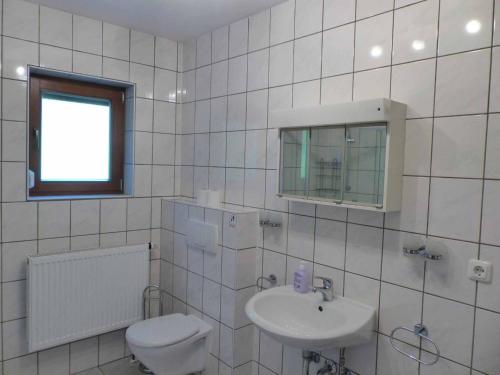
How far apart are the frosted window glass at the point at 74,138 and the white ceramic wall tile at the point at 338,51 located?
1597 millimetres

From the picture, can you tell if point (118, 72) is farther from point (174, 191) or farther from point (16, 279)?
point (16, 279)

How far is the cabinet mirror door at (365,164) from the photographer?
4.90 feet

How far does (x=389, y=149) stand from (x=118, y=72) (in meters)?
1.90

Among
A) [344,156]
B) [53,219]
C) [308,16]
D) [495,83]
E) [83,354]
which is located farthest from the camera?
[83,354]

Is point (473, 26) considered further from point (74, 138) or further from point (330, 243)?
point (74, 138)

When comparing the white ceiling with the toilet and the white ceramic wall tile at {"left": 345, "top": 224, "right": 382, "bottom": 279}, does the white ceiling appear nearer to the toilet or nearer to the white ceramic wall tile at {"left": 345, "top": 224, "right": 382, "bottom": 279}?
the white ceramic wall tile at {"left": 345, "top": 224, "right": 382, "bottom": 279}

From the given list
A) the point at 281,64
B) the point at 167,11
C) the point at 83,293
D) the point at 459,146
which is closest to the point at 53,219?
the point at 83,293

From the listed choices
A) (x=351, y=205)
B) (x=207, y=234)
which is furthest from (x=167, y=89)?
(x=351, y=205)

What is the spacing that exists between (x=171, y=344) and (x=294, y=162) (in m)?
1.20

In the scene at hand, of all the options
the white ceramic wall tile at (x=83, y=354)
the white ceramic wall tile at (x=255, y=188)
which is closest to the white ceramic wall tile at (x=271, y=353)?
the white ceramic wall tile at (x=255, y=188)

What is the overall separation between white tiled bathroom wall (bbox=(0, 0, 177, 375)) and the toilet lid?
0.53 m

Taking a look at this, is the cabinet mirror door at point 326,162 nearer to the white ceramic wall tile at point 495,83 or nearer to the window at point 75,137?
the white ceramic wall tile at point 495,83

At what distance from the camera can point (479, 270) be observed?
1314mm

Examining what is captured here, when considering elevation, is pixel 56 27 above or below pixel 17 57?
above
